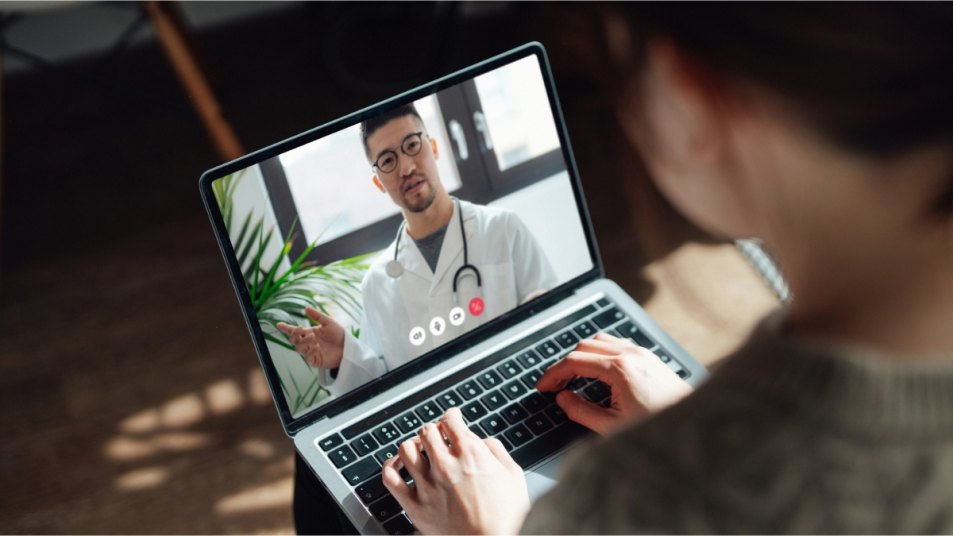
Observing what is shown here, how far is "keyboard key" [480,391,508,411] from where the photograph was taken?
0.82 meters

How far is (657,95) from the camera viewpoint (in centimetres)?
42

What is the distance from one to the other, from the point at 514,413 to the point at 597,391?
0.07 m

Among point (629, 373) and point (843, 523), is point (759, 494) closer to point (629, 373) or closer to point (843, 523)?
point (843, 523)

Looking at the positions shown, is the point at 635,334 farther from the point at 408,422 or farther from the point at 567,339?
the point at 408,422

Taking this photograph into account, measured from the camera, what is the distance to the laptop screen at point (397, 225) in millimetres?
779

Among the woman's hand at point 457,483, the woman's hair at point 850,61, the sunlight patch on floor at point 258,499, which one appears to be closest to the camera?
the woman's hair at point 850,61

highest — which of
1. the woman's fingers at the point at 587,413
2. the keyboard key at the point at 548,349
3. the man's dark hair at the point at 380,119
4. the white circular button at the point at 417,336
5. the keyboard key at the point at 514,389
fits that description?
the man's dark hair at the point at 380,119

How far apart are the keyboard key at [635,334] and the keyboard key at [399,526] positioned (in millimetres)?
256

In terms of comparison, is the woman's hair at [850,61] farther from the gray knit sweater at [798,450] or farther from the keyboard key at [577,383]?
the keyboard key at [577,383]

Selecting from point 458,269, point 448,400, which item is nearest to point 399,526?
point 448,400

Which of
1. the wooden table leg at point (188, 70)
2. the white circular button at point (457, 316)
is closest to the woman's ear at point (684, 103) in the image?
the white circular button at point (457, 316)

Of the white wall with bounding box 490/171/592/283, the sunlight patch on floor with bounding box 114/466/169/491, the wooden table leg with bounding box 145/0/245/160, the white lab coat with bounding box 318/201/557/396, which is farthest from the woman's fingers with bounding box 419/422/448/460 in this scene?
the wooden table leg with bounding box 145/0/245/160

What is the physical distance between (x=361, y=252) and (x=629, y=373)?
0.79 ft

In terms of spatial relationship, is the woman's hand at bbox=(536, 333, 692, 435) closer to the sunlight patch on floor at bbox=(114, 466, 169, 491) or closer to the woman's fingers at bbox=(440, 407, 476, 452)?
the woman's fingers at bbox=(440, 407, 476, 452)
